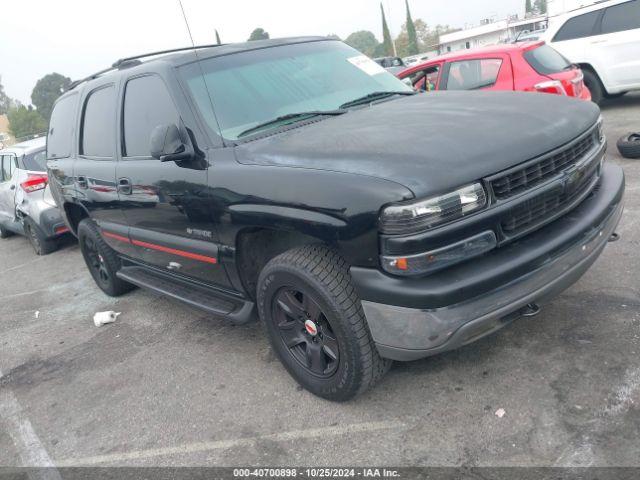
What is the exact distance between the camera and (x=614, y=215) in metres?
2.97

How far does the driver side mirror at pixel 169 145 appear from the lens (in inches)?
120

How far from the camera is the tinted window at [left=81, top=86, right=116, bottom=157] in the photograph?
416cm

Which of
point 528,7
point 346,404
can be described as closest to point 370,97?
point 346,404

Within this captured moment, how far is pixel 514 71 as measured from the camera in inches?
276

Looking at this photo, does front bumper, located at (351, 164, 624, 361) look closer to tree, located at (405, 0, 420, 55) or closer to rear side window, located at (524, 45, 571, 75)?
rear side window, located at (524, 45, 571, 75)

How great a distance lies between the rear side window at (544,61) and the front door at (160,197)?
5.30 meters

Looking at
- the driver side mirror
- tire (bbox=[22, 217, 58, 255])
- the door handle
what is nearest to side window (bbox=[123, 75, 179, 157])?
the door handle

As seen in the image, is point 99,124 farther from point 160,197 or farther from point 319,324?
point 319,324

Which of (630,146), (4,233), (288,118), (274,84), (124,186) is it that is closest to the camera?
(288,118)

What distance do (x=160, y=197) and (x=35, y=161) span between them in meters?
5.11

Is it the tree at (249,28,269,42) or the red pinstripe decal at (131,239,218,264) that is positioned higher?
the tree at (249,28,269,42)

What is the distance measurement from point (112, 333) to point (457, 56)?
601cm

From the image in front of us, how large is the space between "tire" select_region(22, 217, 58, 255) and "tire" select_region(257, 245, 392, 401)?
561cm

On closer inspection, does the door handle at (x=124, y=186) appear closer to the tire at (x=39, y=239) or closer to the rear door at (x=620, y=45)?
the tire at (x=39, y=239)
